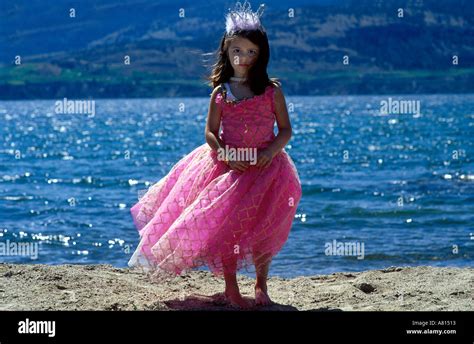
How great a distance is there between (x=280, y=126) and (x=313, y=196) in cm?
1420

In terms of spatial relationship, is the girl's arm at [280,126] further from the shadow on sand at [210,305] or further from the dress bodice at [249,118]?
the shadow on sand at [210,305]

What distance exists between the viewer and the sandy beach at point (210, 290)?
7867 mm

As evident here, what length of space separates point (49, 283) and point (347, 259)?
4824 millimetres

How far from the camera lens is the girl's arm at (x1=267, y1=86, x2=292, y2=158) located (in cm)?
769

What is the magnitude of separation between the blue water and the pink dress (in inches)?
147

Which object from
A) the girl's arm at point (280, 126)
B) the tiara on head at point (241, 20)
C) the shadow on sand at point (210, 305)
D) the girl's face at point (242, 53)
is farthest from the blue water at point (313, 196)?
the tiara on head at point (241, 20)

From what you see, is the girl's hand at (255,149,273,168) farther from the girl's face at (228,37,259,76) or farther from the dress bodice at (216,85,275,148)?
the girl's face at (228,37,259,76)

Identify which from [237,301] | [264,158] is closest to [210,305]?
[237,301]

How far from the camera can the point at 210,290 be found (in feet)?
29.4

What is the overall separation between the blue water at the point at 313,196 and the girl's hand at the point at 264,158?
3924 mm

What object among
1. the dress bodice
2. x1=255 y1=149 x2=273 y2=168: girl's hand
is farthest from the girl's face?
x1=255 y1=149 x2=273 y2=168: girl's hand

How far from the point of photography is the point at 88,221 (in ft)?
56.3

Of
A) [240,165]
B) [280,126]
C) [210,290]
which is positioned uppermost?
[280,126]

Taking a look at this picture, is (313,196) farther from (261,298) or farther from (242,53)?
(242,53)
